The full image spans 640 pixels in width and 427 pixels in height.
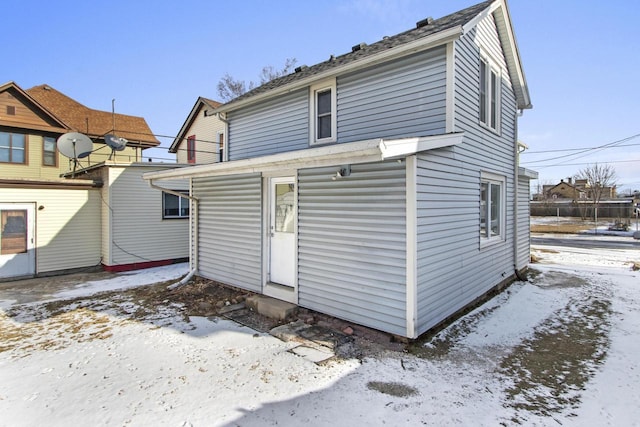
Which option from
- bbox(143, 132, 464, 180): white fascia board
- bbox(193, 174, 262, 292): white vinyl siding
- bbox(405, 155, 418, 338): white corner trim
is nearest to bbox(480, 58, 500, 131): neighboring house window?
bbox(143, 132, 464, 180): white fascia board

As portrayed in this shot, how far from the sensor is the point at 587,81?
1764 centimetres

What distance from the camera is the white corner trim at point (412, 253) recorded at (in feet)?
14.1

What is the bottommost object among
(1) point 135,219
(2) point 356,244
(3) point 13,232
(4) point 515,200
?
(3) point 13,232

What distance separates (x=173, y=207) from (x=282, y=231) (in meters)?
6.39

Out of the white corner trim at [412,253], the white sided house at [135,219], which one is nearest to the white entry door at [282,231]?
the white corner trim at [412,253]

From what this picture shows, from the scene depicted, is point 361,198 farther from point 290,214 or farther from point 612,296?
point 612,296

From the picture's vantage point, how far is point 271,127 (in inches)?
293

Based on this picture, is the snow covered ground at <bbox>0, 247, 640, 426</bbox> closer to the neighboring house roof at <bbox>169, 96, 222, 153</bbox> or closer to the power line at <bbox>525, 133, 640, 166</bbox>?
the neighboring house roof at <bbox>169, 96, 222, 153</bbox>

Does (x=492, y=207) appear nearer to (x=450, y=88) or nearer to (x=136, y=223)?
(x=450, y=88)

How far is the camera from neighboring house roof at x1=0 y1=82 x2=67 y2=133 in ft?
41.2

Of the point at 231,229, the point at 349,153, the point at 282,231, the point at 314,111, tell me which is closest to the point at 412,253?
the point at 349,153

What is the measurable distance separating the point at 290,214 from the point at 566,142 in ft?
117

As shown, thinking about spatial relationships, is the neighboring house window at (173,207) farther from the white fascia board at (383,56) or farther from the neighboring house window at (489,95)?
the neighboring house window at (489,95)

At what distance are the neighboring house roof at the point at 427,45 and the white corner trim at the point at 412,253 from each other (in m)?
1.98
